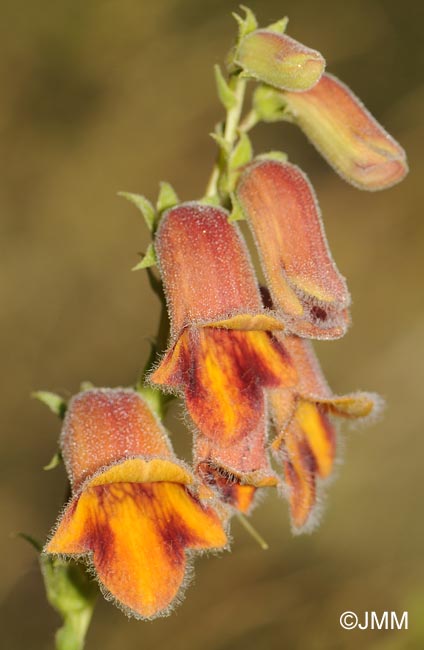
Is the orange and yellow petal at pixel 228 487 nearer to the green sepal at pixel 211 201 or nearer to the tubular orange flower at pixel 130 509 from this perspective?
the tubular orange flower at pixel 130 509

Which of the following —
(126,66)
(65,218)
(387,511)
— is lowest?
(387,511)

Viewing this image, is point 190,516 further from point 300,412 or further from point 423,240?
point 423,240

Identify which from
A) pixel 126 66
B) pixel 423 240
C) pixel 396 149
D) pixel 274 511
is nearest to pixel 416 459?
pixel 274 511

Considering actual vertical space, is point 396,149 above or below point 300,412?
above

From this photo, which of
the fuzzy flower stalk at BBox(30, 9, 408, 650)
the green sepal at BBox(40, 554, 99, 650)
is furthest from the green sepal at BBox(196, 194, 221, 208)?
the green sepal at BBox(40, 554, 99, 650)

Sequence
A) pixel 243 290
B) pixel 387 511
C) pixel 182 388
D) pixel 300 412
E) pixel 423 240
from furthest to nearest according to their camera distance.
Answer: pixel 423 240 → pixel 387 511 → pixel 300 412 → pixel 243 290 → pixel 182 388

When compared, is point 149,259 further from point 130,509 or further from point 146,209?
point 130,509

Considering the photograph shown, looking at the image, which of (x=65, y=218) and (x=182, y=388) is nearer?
(x=182, y=388)
